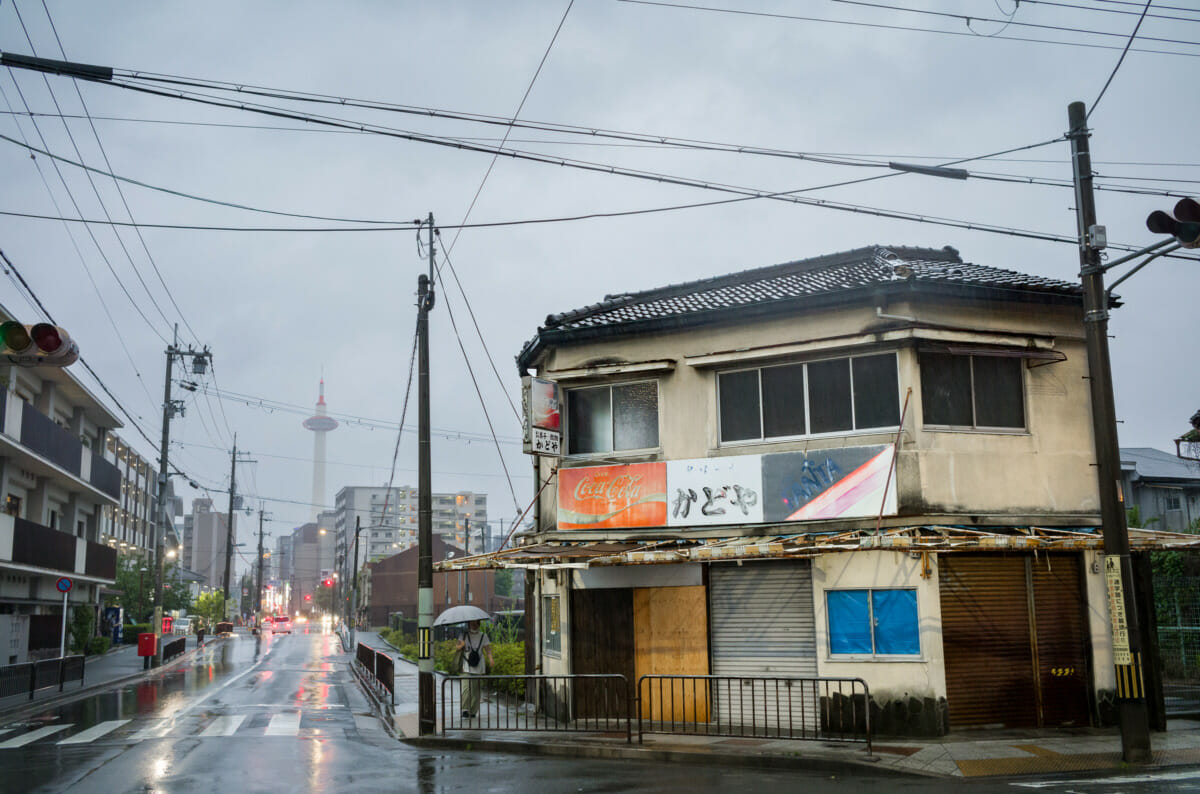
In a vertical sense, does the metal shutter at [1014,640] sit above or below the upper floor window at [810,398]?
below

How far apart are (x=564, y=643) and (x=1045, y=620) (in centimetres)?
859

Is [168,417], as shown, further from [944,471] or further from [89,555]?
[944,471]

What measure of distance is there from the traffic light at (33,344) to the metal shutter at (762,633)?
457 inches

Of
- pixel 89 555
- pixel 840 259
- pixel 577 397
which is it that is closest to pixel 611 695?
pixel 577 397

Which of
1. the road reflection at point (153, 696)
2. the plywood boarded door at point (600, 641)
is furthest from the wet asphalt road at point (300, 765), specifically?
the plywood boarded door at point (600, 641)

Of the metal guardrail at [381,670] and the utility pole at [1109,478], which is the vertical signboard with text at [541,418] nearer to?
the metal guardrail at [381,670]

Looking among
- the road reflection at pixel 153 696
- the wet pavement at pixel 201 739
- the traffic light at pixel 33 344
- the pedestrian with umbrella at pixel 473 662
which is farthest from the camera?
the road reflection at pixel 153 696

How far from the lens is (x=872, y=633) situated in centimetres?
1598

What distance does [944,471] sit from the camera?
16297mm

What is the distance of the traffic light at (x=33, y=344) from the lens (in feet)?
30.0

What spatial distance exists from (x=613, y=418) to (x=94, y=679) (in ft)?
76.0

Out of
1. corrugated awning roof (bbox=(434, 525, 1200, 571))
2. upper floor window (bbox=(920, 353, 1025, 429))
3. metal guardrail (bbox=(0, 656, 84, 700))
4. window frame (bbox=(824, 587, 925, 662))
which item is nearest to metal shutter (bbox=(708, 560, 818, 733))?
window frame (bbox=(824, 587, 925, 662))

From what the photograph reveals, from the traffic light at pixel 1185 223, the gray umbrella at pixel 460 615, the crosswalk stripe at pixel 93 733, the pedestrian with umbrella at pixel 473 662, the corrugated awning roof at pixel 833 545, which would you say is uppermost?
the traffic light at pixel 1185 223

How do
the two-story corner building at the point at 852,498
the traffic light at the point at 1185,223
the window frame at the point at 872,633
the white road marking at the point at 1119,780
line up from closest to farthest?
the white road marking at the point at 1119,780
the traffic light at the point at 1185,223
the window frame at the point at 872,633
the two-story corner building at the point at 852,498
